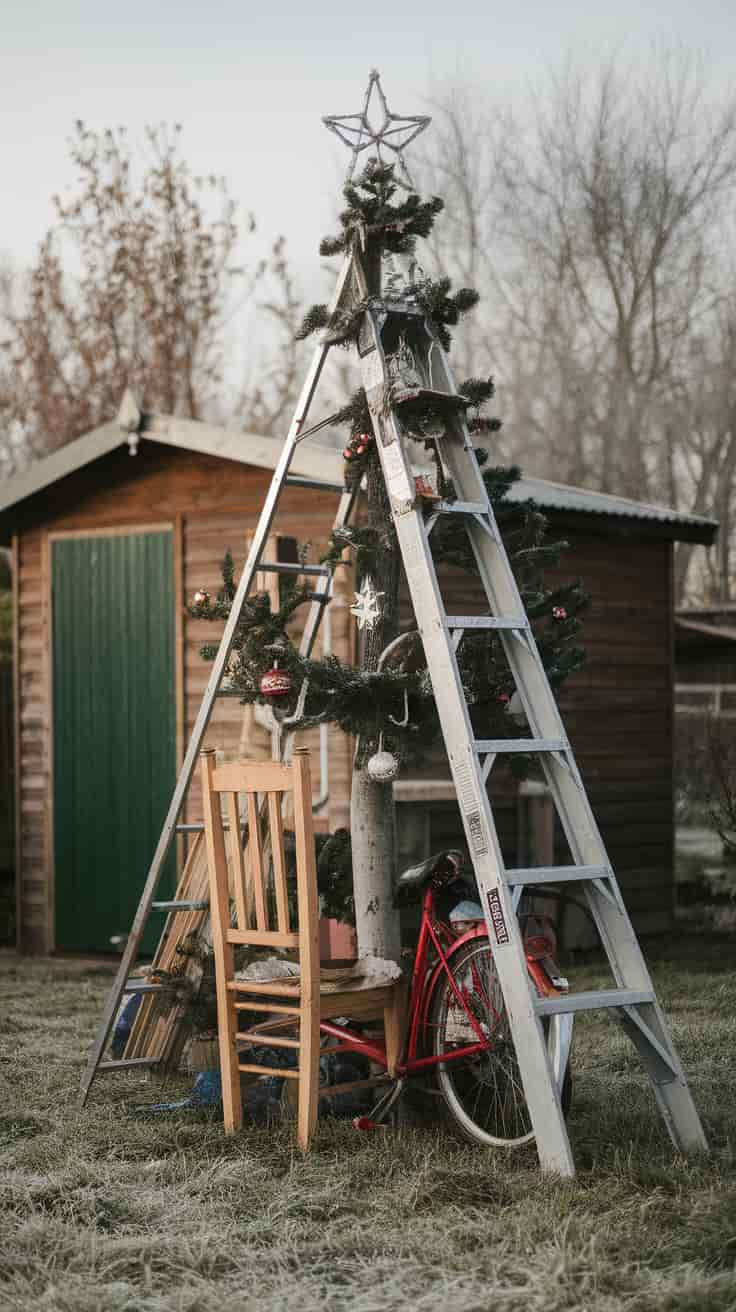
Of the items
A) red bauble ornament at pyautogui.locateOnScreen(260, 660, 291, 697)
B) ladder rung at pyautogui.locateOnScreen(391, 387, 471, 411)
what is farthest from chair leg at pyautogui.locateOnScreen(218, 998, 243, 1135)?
ladder rung at pyautogui.locateOnScreen(391, 387, 471, 411)

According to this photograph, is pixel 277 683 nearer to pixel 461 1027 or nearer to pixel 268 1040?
pixel 268 1040

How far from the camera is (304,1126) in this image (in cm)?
458

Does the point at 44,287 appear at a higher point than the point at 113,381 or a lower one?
higher

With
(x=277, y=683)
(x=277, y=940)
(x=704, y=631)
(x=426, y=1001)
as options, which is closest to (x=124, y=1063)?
(x=277, y=940)

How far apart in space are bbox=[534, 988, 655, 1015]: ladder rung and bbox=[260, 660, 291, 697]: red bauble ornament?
51.7 inches

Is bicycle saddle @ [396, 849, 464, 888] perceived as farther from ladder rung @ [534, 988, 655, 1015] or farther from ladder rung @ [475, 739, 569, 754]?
ladder rung @ [534, 988, 655, 1015]

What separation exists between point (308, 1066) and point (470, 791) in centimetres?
95

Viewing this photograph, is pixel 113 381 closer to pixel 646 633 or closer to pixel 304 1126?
pixel 646 633

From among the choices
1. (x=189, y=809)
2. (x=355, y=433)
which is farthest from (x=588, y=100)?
(x=355, y=433)

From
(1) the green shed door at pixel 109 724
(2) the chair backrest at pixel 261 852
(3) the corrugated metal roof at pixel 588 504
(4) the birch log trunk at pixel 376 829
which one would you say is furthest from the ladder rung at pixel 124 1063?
(3) the corrugated metal roof at pixel 588 504

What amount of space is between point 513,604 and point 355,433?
84cm

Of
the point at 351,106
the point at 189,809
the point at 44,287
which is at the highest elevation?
the point at 351,106

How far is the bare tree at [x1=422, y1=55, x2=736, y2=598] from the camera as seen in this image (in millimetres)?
18625

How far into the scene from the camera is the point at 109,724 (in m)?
9.68
